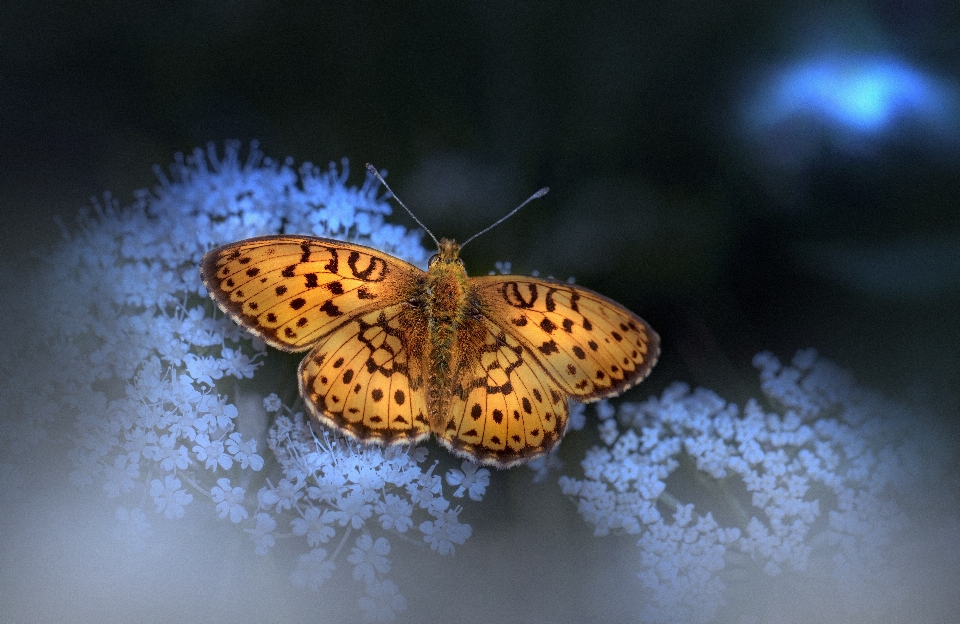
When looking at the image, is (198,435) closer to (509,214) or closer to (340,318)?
(340,318)

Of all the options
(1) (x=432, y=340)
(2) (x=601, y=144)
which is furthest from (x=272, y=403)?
(2) (x=601, y=144)

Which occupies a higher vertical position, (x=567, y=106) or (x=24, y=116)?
(x=24, y=116)

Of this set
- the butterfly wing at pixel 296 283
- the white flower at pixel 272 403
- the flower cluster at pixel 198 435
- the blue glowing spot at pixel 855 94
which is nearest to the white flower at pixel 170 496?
the flower cluster at pixel 198 435

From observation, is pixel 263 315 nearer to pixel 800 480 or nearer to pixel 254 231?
pixel 254 231

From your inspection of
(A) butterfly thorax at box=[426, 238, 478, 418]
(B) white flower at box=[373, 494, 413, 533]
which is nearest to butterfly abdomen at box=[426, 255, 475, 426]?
(A) butterfly thorax at box=[426, 238, 478, 418]

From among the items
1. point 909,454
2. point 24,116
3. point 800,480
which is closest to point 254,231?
point 24,116

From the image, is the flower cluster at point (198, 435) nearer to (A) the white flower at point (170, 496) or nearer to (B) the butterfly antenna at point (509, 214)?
(A) the white flower at point (170, 496)
